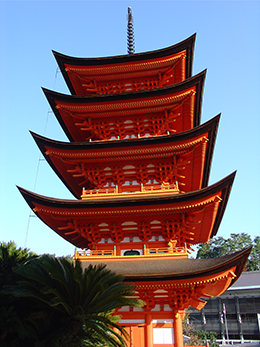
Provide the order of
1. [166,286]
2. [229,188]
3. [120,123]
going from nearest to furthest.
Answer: [166,286] → [229,188] → [120,123]

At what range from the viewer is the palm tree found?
829cm

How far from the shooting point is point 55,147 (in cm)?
1554

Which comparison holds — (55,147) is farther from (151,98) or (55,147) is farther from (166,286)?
(166,286)

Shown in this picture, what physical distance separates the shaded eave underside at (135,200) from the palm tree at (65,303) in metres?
4.47

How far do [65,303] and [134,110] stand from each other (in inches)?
469

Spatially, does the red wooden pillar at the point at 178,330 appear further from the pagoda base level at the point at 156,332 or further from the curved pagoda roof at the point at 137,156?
the curved pagoda roof at the point at 137,156

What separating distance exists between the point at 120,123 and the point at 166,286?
33.6ft

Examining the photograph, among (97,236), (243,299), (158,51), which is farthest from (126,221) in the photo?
(243,299)

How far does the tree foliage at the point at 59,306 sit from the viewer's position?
325 inches

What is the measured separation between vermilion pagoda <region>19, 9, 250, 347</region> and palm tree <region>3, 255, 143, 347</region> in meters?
2.56

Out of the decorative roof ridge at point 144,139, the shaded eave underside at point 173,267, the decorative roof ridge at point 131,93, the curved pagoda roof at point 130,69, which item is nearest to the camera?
the shaded eave underside at point 173,267

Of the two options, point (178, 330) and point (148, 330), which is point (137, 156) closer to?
point (148, 330)

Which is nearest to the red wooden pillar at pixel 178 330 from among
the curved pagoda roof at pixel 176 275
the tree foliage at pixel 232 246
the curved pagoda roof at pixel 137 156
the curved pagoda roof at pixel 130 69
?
the curved pagoda roof at pixel 176 275

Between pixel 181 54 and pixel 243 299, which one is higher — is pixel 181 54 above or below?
above
